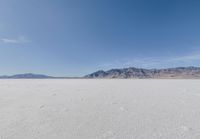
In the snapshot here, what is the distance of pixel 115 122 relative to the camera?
3.12 m

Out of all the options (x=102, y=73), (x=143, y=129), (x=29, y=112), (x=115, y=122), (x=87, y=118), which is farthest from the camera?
(x=102, y=73)

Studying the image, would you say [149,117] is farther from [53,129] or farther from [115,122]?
[53,129]

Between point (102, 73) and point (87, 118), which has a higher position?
point (102, 73)

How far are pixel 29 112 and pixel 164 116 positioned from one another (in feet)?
10.9

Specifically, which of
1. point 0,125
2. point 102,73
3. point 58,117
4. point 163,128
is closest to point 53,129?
point 58,117

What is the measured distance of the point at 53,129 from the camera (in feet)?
8.98

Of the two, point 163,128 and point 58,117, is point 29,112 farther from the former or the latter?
point 163,128

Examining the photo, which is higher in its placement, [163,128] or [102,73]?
[102,73]

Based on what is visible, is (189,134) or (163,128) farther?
(163,128)

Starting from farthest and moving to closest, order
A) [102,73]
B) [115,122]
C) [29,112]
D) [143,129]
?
[102,73] → [29,112] → [115,122] → [143,129]

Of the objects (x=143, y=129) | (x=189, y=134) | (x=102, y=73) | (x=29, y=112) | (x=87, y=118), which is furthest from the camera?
(x=102, y=73)

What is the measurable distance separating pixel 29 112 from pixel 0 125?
988 millimetres

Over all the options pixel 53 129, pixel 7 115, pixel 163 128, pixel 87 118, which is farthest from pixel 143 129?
pixel 7 115

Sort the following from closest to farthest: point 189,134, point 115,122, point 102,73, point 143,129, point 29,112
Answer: point 189,134 < point 143,129 < point 115,122 < point 29,112 < point 102,73
